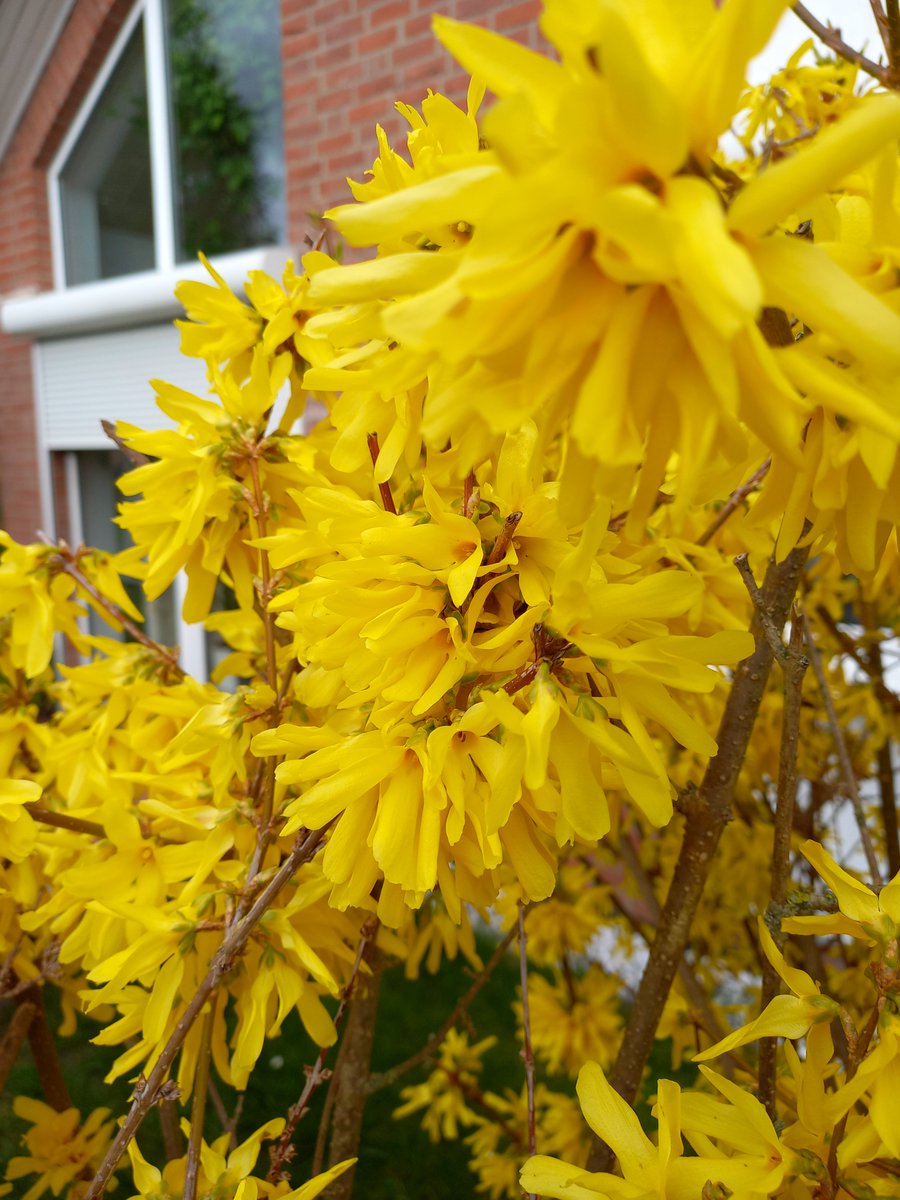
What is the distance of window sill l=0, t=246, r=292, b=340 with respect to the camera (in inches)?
111

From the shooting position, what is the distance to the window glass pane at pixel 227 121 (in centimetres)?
315

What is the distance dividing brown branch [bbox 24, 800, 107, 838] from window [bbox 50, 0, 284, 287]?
292cm

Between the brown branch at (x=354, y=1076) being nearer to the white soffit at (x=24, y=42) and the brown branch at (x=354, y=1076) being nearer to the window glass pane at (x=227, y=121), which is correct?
the window glass pane at (x=227, y=121)

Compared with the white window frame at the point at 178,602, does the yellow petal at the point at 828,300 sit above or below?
below

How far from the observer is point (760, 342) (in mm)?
257

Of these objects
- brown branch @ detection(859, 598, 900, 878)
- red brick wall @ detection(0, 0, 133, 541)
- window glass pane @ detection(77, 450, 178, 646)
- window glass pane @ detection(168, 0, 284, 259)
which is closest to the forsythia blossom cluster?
brown branch @ detection(859, 598, 900, 878)

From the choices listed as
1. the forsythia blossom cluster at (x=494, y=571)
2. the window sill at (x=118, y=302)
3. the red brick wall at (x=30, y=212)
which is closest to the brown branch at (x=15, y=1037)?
the forsythia blossom cluster at (x=494, y=571)

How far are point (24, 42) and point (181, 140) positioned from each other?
84cm

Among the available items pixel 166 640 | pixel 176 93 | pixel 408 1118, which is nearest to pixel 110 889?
pixel 408 1118

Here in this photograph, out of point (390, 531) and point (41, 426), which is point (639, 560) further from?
point (41, 426)

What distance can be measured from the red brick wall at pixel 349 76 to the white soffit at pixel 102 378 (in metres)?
0.70

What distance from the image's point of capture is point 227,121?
3271mm

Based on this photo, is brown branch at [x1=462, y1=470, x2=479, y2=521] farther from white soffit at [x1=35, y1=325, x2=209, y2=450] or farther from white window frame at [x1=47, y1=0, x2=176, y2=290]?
white window frame at [x1=47, y1=0, x2=176, y2=290]

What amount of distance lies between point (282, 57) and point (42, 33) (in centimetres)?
142
